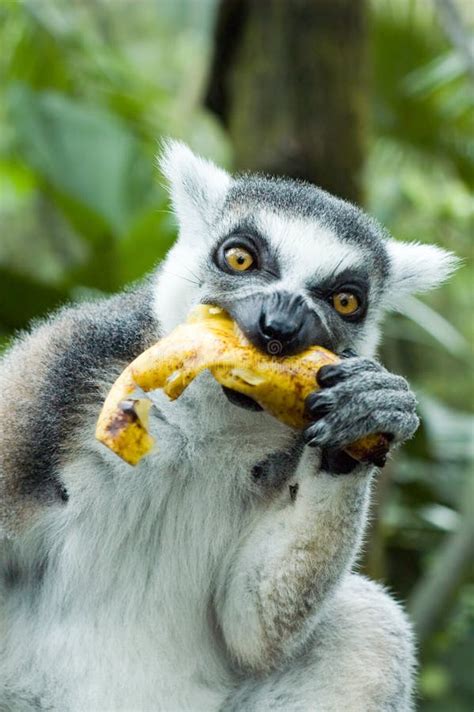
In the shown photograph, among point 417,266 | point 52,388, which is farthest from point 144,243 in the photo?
point 52,388

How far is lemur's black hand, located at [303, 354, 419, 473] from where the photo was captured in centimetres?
321

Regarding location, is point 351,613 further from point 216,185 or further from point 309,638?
point 216,185

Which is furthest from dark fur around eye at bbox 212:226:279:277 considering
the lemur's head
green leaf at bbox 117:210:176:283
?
green leaf at bbox 117:210:176:283

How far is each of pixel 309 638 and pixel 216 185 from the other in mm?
2029

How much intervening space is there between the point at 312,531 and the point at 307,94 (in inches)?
200

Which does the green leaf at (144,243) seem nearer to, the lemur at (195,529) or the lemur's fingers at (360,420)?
the lemur at (195,529)

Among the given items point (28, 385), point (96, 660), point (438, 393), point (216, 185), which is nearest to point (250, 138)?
point (216, 185)

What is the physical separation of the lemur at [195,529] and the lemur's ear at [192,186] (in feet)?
0.97

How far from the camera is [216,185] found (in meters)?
4.33

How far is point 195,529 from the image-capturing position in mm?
3736

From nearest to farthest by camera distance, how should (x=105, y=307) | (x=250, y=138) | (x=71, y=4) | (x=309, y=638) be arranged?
(x=309, y=638) < (x=105, y=307) < (x=250, y=138) < (x=71, y=4)

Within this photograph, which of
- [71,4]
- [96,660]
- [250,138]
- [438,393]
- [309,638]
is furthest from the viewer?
[71,4]

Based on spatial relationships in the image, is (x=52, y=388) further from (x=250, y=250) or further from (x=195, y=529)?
(x=250, y=250)

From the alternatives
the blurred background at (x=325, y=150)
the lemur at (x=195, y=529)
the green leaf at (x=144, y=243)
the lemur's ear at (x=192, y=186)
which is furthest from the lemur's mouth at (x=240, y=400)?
the green leaf at (x=144, y=243)
